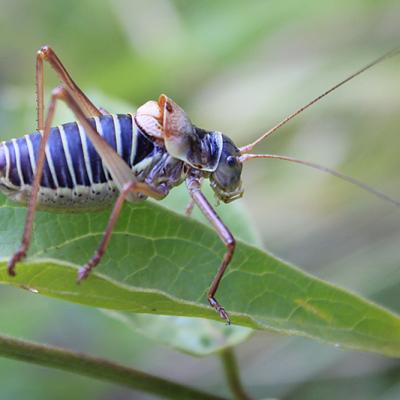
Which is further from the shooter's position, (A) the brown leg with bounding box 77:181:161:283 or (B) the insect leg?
(B) the insect leg

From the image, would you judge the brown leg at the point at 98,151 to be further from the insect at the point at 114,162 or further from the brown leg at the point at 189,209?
the brown leg at the point at 189,209

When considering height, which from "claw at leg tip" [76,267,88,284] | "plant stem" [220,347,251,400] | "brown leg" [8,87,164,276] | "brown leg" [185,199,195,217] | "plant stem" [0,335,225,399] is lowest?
"plant stem" [220,347,251,400]

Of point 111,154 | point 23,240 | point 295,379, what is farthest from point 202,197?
point 295,379

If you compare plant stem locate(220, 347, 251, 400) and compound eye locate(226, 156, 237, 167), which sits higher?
compound eye locate(226, 156, 237, 167)

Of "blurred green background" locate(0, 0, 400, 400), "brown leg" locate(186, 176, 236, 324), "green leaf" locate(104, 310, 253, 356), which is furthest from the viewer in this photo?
"blurred green background" locate(0, 0, 400, 400)

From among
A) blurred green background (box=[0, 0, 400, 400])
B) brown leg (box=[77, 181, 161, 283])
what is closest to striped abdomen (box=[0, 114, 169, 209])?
brown leg (box=[77, 181, 161, 283])

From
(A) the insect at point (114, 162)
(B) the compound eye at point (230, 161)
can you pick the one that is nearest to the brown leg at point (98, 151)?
(A) the insect at point (114, 162)

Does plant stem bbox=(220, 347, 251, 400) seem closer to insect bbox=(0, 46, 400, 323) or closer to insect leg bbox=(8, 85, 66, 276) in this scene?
insect bbox=(0, 46, 400, 323)

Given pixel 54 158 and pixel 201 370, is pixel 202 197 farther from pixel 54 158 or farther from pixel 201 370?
pixel 201 370
